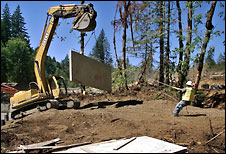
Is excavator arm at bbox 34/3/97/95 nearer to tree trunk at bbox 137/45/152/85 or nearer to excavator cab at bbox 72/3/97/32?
excavator cab at bbox 72/3/97/32

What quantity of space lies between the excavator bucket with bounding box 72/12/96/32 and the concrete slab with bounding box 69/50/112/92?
111 cm

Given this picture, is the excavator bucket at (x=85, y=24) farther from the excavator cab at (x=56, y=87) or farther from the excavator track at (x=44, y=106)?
the excavator track at (x=44, y=106)

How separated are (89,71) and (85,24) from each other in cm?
201

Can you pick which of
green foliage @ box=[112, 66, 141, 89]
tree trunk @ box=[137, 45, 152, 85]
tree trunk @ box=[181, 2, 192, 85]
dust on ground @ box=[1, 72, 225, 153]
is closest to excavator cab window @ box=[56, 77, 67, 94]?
dust on ground @ box=[1, 72, 225, 153]

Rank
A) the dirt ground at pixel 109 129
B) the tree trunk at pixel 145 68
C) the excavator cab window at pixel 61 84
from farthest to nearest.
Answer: the tree trunk at pixel 145 68 < the excavator cab window at pixel 61 84 < the dirt ground at pixel 109 129

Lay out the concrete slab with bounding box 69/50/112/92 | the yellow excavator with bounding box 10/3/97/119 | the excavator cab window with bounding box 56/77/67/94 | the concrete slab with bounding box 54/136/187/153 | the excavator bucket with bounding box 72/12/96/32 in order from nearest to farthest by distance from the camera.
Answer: the concrete slab with bounding box 54/136/187/153
the concrete slab with bounding box 69/50/112/92
the excavator bucket with bounding box 72/12/96/32
the yellow excavator with bounding box 10/3/97/119
the excavator cab window with bounding box 56/77/67/94

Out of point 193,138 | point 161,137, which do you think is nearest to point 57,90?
point 161,137

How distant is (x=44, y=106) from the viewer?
9.62 m

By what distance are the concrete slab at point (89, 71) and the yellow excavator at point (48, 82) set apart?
3.99 feet

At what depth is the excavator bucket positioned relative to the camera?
875cm

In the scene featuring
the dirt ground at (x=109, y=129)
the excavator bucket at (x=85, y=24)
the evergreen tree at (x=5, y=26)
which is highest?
the evergreen tree at (x=5, y=26)

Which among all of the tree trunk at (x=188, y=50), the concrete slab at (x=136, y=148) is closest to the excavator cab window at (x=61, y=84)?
the tree trunk at (x=188, y=50)

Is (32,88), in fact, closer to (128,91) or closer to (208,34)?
(128,91)

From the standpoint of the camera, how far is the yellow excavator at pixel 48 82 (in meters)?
9.12
